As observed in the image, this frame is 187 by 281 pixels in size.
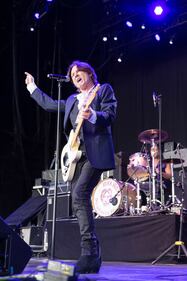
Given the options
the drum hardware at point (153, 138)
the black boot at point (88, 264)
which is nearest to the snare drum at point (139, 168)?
the drum hardware at point (153, 138)

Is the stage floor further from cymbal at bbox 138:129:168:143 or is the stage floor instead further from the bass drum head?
cymbal at bbox 138:129:168:143

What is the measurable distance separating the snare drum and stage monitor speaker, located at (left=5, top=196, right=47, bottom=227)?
5.92 ft

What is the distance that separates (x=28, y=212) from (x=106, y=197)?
5.46ft

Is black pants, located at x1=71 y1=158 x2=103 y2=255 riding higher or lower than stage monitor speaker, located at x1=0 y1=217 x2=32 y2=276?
higher

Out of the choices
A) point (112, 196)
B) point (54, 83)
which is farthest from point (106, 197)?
point (54, 83)

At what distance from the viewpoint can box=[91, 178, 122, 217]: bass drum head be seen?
6.43 metres

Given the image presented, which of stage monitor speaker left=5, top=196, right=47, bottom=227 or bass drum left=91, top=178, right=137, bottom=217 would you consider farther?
stage monitor speaker left=5, top=196, right=47, bottom=227

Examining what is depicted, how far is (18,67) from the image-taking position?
8.79 metres

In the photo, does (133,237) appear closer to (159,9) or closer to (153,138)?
(153,138)

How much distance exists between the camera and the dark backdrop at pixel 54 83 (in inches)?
340

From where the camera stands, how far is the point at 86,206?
303 centimetres

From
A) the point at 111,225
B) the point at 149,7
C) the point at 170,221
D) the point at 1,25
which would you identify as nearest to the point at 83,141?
the point at 170,221

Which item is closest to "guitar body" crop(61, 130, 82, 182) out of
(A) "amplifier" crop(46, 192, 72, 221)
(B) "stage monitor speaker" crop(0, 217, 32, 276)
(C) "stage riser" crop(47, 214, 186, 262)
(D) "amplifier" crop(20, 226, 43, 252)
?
(B) "stage monitor speaker" crop(0, 217, 32, 276)

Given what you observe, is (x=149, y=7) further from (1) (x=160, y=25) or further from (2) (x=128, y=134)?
(2) (x=128, y=134)
